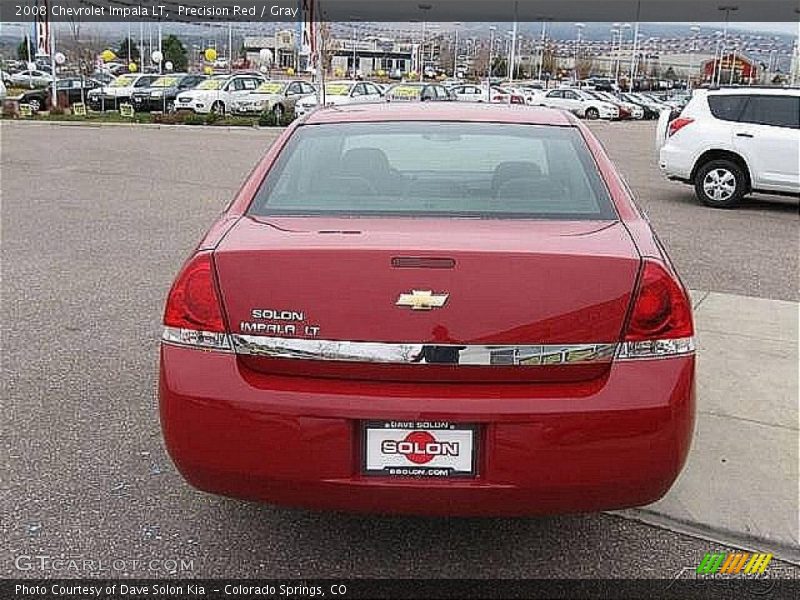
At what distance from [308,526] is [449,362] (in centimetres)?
112

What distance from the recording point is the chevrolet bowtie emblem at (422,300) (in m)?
2.80

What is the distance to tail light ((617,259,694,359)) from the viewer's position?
2.88m

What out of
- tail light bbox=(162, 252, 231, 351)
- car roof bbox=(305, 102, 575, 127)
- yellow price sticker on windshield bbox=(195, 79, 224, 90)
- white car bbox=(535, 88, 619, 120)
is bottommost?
white car bbox=(535, 88, 619, 120)

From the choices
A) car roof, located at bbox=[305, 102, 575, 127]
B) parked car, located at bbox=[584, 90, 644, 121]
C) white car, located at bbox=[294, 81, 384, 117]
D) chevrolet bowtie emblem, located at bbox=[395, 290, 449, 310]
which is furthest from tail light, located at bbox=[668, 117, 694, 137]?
parked car, located at bbox=[584, 90, 644, 121]

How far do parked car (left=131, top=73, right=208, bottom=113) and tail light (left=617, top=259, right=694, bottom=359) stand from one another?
113 ft

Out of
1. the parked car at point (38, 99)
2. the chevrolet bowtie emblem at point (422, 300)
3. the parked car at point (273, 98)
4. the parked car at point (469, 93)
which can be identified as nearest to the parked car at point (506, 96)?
the parked car at point (469, 93)

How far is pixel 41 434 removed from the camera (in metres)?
4.32

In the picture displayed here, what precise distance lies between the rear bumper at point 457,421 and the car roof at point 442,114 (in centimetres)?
161

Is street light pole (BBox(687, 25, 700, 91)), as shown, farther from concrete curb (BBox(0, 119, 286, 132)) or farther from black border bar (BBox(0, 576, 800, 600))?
black border bar (BBox(0, 576, 800, 600))

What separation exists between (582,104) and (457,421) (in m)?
43.0

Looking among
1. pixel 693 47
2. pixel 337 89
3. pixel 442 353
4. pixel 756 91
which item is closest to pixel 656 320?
pixel 442 353

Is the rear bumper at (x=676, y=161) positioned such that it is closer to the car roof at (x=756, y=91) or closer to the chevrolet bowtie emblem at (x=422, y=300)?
the car roof at (x=756, y=91)

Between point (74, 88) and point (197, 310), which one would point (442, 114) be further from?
point (74, 88)

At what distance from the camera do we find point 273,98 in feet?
113
